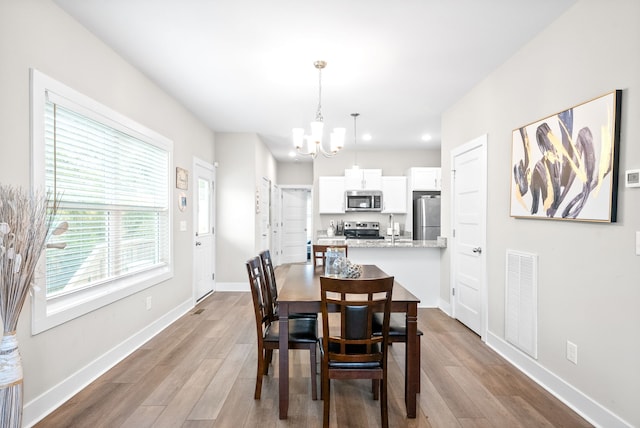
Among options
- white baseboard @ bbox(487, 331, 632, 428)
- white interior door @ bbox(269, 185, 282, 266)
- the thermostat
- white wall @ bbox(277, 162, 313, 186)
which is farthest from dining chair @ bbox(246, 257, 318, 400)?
white wall @ bbox(277, 162, 313, 186)

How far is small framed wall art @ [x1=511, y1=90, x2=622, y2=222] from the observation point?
6.51 ft

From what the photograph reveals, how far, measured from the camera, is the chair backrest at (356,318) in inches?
71.5

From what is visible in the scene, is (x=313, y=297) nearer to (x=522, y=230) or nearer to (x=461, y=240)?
(x=522, y=230)

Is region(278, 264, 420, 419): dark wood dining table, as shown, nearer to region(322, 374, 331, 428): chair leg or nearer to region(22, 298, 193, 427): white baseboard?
region(322, 374, 331, 428): chair leg

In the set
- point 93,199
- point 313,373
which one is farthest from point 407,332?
point 93,199

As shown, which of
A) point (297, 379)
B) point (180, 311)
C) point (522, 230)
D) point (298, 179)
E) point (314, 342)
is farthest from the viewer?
point (298, 179)

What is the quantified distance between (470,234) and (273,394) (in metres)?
2.62

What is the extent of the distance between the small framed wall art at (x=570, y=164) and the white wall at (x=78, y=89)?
11.0 feet

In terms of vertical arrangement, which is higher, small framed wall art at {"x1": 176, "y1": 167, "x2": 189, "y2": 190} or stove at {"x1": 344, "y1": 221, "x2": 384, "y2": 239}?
small framed wall art at {"x1": 176, "y1": 167, "x2": 189, "y2": 190}

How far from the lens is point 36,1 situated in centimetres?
211

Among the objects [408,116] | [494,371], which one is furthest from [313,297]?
[408,116]

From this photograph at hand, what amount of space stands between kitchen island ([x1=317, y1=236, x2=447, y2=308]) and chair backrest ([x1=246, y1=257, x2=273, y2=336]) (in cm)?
199

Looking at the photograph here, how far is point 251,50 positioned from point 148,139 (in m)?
1.44

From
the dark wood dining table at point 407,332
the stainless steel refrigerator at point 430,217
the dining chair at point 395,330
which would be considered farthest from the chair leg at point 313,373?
the stainless steel refrigerator at point 430,217
